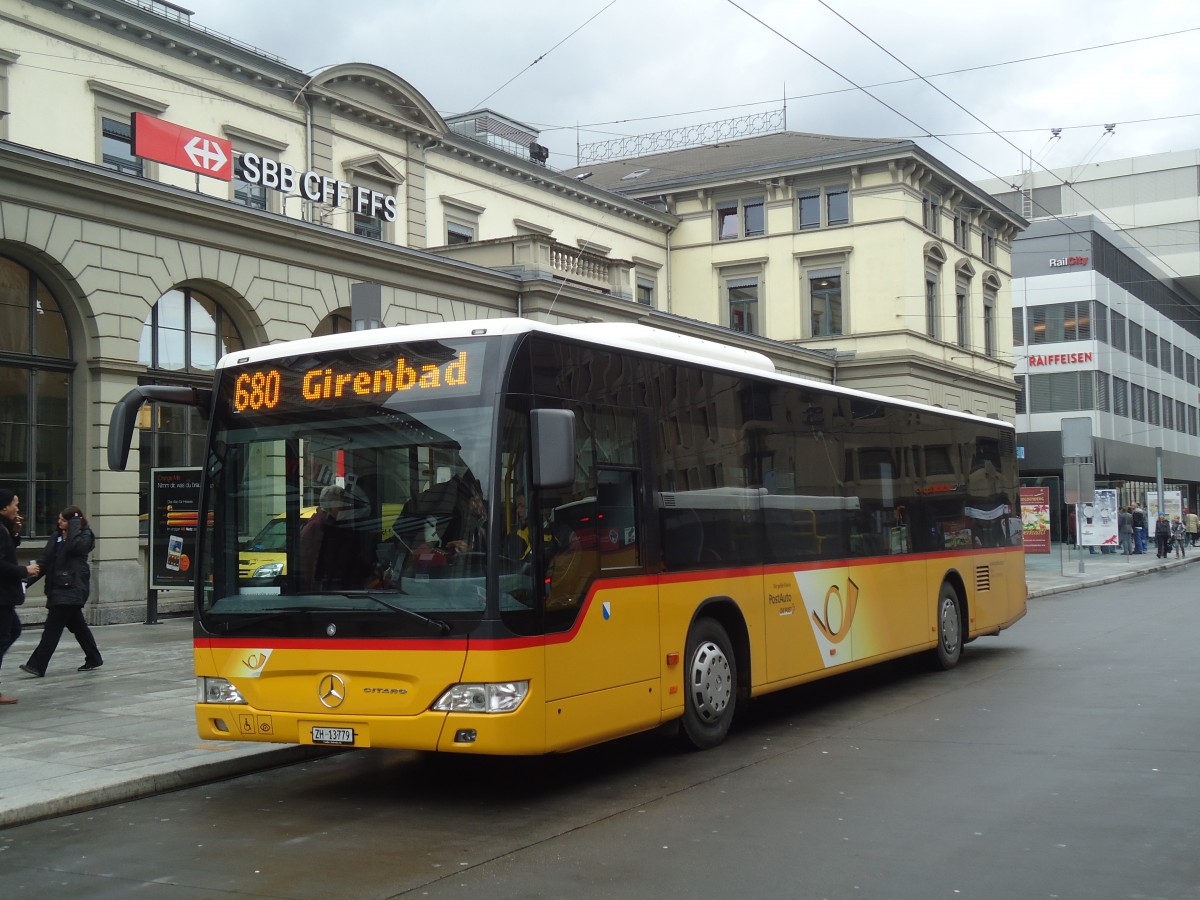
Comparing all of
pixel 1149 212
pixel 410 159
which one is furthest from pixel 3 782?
pixel 1149 212

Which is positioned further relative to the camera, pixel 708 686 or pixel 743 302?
pixel 743 302

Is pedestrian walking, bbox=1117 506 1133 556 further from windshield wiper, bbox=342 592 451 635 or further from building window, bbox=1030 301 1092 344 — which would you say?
windshield wiper, bbox=342 592 451 635

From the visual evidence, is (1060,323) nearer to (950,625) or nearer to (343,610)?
(950,625)

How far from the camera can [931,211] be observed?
49.6m

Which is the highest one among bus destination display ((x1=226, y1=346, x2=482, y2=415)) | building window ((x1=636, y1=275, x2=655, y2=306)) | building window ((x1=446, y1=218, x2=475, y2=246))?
building window ((x1=636, y1=275, x2=655, y2=306))

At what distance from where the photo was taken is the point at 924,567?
1392cm

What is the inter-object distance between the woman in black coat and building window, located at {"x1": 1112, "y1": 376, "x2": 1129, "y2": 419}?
61726 mm

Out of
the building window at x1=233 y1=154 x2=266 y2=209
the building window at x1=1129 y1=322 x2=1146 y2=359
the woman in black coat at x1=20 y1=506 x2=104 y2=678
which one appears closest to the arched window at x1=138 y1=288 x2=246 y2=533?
the building window at x1=233 y1=154 x2=266 y2=209

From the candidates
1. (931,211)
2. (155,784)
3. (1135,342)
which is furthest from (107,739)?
(1135,342)

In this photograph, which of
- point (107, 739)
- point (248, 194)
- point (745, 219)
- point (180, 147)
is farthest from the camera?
point (745, 219)

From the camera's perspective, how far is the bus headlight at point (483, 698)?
7441mm

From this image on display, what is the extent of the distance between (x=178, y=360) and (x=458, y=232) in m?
14.1

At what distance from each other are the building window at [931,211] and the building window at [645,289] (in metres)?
10.4

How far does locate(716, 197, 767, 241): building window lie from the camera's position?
160 ft
